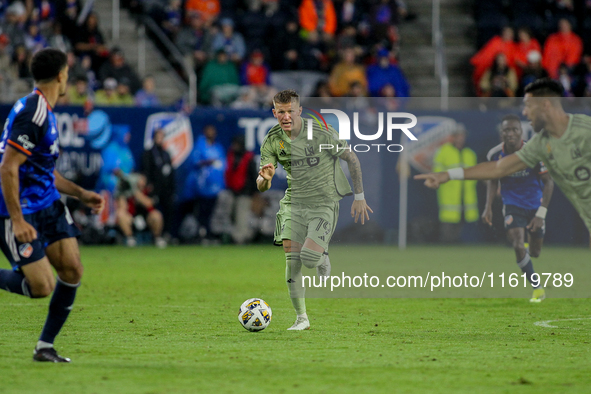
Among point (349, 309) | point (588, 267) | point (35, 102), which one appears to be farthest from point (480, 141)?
point (35, 102)

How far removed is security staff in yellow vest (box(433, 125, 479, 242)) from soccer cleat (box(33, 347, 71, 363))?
6.02 metres

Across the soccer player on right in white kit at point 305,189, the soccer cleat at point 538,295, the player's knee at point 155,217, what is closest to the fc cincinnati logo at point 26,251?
the soccer player on right in white kit at point 305,189

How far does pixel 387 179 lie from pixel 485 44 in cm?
1193

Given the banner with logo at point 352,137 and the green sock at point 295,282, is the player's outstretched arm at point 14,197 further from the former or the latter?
the banner with logo at point 352,137

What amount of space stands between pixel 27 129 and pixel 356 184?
3724mm

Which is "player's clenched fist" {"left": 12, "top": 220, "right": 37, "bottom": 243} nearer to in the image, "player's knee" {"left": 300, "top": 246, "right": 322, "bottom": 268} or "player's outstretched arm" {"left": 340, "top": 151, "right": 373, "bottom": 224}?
"player's knee" {"left": 300, "top": 246, "right": 322, "bottom": 268}

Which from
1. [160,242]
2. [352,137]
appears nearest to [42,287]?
[352,137]

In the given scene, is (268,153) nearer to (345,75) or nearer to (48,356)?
(48,356)

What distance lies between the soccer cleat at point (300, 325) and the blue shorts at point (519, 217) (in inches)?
144

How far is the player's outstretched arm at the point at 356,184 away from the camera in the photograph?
859 cm

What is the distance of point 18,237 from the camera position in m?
5.75

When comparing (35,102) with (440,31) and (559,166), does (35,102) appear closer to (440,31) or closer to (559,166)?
(559,166)

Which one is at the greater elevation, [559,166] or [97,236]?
[559,166]

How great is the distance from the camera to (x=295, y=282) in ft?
27.1
